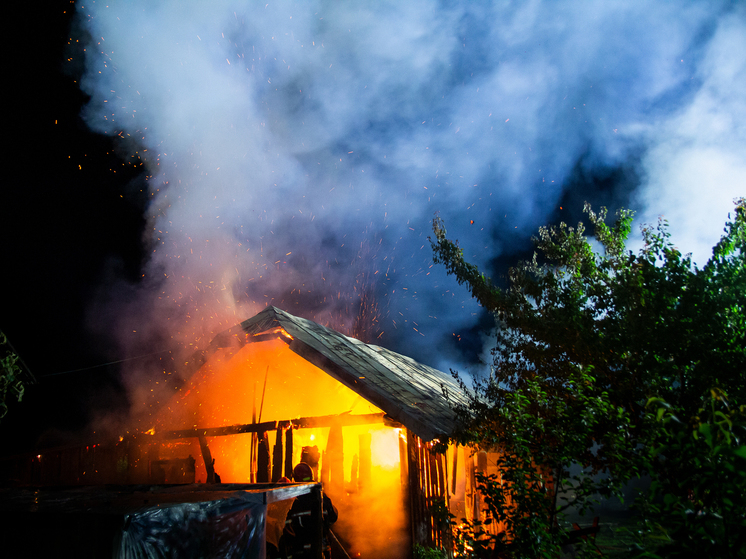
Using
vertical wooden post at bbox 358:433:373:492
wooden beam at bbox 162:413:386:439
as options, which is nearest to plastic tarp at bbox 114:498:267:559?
wooden beam at bbox 162:413:386:439

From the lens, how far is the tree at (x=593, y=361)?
3.89 meters

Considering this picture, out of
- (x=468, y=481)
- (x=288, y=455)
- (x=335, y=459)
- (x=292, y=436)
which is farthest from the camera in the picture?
(x=468, y=481)

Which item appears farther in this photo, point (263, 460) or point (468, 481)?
point (468, 481)

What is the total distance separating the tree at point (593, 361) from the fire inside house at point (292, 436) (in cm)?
217

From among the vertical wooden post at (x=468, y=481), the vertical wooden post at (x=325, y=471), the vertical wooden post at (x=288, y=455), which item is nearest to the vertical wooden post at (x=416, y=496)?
the vertical wooden post at (x=288, y=455)

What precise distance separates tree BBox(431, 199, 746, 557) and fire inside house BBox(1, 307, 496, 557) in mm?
2168

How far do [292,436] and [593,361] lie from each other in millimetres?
6533

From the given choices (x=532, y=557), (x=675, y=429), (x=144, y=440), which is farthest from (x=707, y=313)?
(x=144, y=440)

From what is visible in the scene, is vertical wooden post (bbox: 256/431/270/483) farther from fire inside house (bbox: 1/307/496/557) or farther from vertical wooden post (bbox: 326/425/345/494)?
vertical wooden post (bbox: 326/425/345/494)

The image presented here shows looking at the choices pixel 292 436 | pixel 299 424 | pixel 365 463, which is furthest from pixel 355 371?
pixel 365 463

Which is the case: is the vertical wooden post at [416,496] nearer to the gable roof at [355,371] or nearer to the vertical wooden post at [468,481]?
the gable roof at [355,371]

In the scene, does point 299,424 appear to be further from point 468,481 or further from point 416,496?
point 468,481

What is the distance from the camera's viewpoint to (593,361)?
5984mm

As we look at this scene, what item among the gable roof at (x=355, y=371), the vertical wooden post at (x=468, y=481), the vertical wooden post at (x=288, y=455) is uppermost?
the gable roof at (x=355, y=371)
